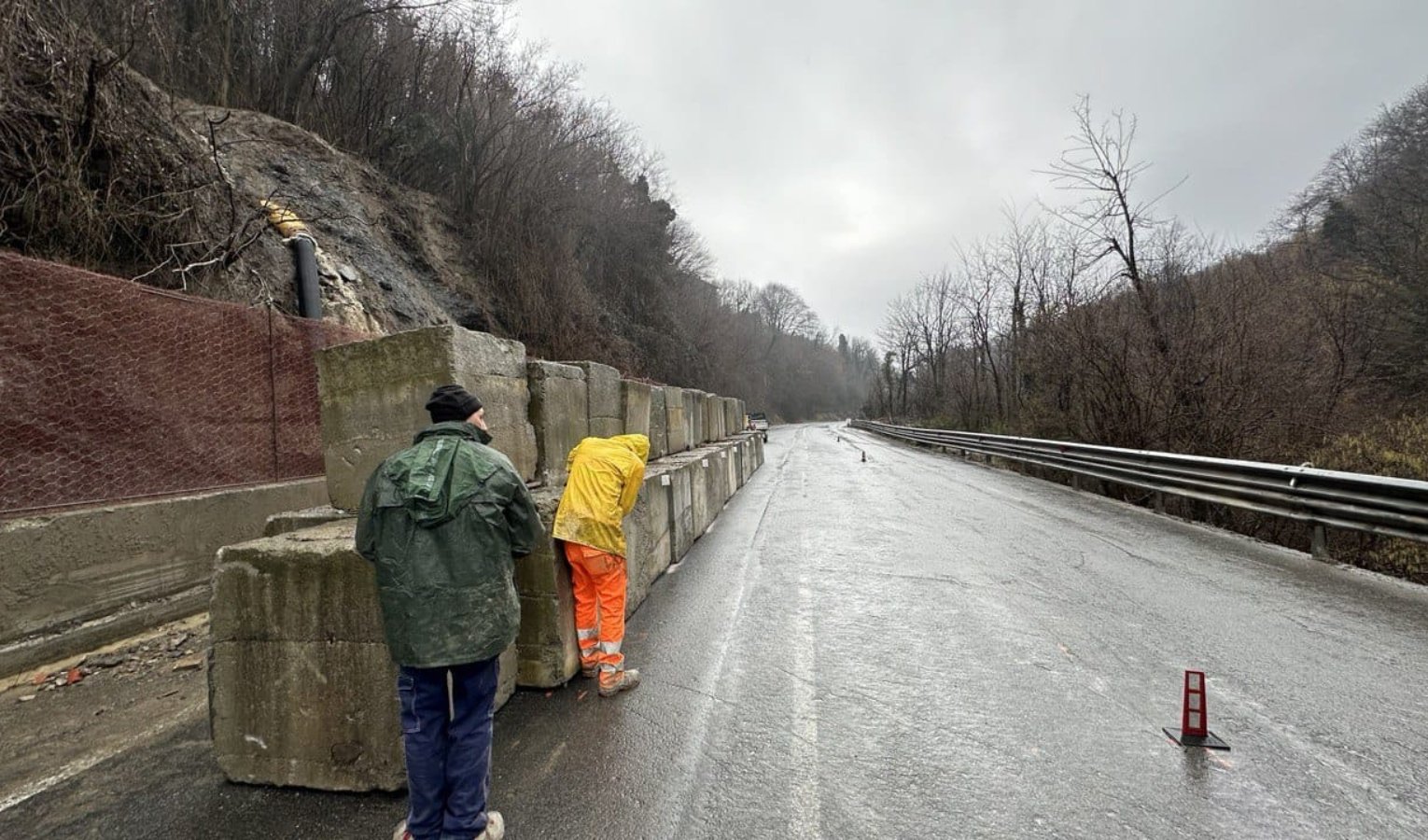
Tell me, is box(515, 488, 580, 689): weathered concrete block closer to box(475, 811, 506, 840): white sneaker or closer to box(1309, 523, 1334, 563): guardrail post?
box(475, 811, 506, 840): white sneaker

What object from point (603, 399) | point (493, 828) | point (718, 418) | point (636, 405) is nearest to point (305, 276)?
point (636, 405)

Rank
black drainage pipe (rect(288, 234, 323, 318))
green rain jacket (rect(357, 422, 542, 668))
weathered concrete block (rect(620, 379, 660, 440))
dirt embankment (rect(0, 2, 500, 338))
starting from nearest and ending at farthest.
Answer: green rain jacket (rect(357, 422, 542, 668)), dirt embankment (rect(0, 2, 500, 338)), weathered concrete block (rect(620, 379, 660, 440)), black drainage pipe (rect(288, 234, 323, 318))

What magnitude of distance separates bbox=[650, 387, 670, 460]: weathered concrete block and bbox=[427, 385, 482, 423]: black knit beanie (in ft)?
19.8

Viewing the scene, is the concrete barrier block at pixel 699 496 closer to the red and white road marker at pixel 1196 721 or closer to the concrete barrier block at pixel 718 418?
the concrete barrier block at pixel 718 418

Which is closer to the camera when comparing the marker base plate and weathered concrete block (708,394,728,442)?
the marker base plate

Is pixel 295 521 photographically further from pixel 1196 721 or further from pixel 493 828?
pixel 1196 721

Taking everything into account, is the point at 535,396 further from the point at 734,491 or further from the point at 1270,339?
the point at 1270,339

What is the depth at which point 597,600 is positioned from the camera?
4.10 m

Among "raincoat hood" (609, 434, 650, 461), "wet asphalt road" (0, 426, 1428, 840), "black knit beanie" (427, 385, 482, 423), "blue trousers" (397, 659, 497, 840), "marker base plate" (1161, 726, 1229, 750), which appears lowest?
"wet asphalt road" (0, 426, 1428, 840)

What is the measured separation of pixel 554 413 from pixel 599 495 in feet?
5.32

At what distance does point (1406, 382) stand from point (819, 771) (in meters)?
23.5

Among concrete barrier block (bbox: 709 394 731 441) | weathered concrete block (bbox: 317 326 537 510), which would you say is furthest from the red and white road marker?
concrete barrier block (bbox: 709 394 731 441)

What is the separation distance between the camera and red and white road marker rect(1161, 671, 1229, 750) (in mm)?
3000

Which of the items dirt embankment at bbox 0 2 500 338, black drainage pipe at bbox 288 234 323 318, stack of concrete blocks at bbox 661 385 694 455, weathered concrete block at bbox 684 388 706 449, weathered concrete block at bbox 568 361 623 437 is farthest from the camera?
weathered concrete block at bbox 684 388 706 449
